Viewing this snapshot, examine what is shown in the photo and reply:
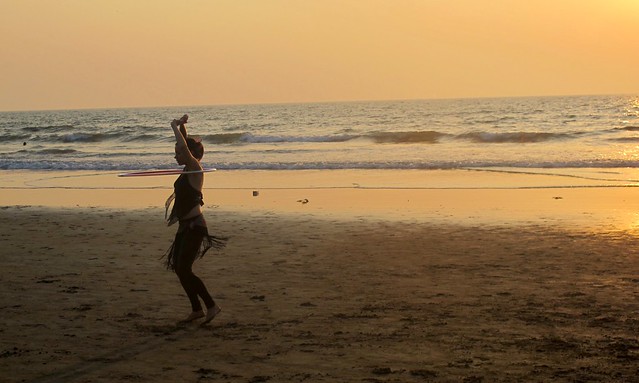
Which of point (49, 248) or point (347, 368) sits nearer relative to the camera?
point (347, 368)

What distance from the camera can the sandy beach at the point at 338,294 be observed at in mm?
6207

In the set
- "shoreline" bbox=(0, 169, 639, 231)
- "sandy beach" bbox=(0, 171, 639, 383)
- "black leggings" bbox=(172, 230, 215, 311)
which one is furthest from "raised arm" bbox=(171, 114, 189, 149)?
"shoreline" bbox=(0, 169, 639, 231)

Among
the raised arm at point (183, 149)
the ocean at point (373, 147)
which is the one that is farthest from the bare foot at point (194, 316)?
the ocean at point (373, 147)

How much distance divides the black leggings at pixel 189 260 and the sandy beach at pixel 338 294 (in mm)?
281

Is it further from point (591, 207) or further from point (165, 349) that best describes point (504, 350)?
point (591, 207)

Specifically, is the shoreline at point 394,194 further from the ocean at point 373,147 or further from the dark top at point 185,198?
the dark top at point 185,198

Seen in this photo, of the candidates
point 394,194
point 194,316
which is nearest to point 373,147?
point 394,194

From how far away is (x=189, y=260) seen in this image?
Answer: 7.38m

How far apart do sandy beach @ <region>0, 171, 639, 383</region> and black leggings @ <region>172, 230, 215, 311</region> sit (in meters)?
0.28

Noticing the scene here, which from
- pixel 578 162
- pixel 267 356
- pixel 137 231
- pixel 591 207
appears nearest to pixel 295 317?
pixel 267 356

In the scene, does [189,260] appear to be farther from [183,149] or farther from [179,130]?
[179,130]

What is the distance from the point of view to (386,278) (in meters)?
9.43

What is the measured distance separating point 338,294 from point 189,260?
6.08 ft

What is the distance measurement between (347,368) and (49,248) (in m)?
6.71
